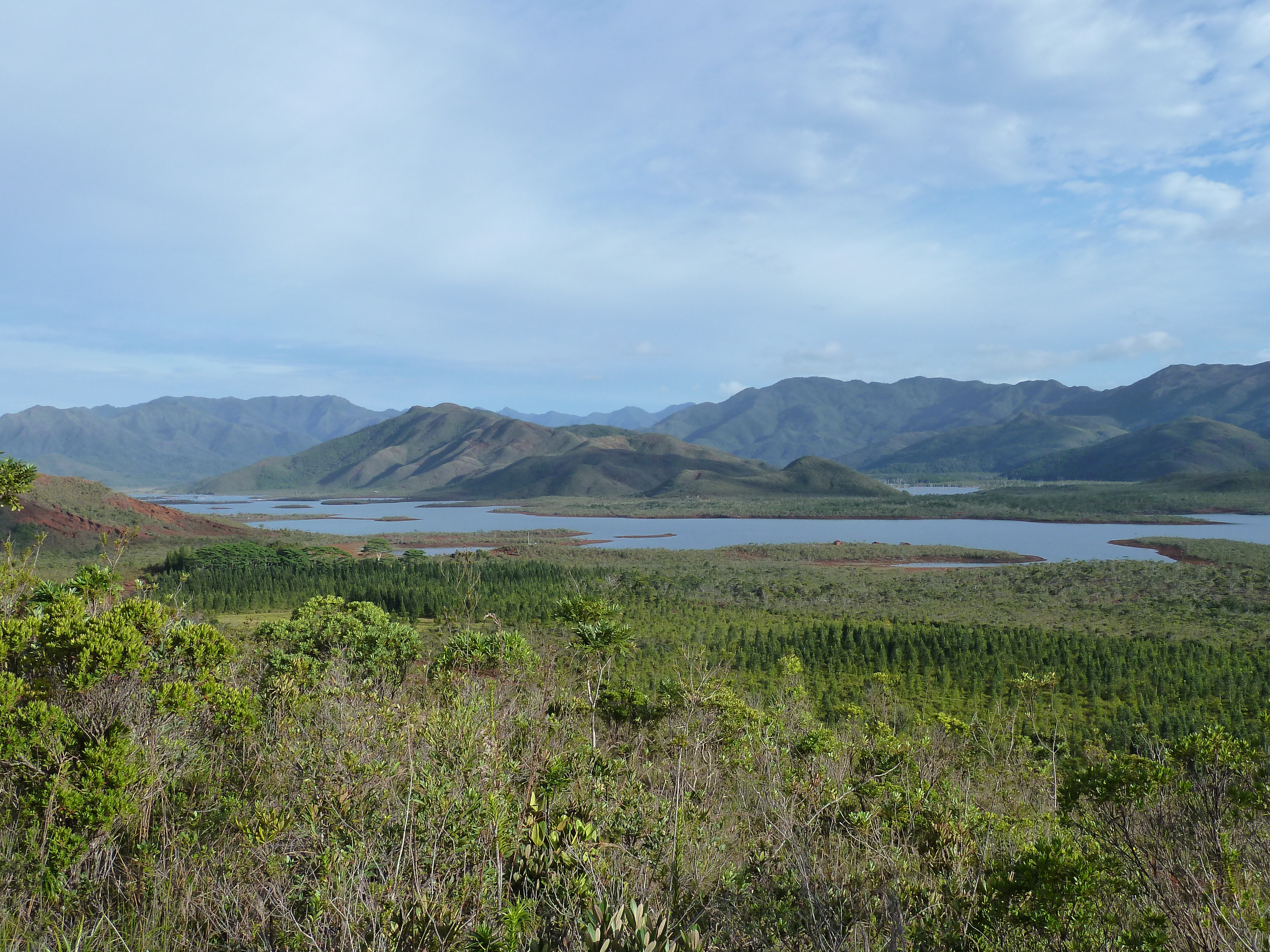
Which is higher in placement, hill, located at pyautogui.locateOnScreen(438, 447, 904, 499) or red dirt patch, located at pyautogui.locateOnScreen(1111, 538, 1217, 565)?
hill, located at pyautogui.locateOnScreen(438, 447, 904, 499)

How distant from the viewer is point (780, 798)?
7023 mm

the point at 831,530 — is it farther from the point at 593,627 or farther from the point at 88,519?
the point at 593,627

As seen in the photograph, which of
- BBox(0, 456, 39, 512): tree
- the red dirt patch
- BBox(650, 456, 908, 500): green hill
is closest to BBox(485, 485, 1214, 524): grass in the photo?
BBox(650, 456, 908, 500): green hill

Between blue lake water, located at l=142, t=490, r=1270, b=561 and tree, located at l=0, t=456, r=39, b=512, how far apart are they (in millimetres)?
66021

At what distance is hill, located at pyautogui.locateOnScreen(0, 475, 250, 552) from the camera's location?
201ft

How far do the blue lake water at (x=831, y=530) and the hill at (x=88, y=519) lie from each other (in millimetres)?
16359

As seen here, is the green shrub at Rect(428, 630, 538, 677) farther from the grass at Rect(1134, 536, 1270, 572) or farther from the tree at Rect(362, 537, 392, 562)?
the grass at Rect(1134, 536, 1270, 572)

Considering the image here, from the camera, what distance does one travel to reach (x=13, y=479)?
385 inches

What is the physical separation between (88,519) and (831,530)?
83.0 metres

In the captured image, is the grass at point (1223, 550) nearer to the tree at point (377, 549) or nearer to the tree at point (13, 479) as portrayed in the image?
the tree at point (13, 479)

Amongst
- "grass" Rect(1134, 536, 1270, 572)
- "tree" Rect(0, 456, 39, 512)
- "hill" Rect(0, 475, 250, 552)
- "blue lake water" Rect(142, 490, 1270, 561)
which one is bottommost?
"blue lake water" Rect(142, 490, 1270, 561)

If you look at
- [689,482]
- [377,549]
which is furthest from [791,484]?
[377,549]

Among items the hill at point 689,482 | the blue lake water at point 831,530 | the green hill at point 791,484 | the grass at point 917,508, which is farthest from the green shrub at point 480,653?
the green hill at point 791,484

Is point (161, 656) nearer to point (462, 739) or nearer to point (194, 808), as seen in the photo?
point (194, 808)
